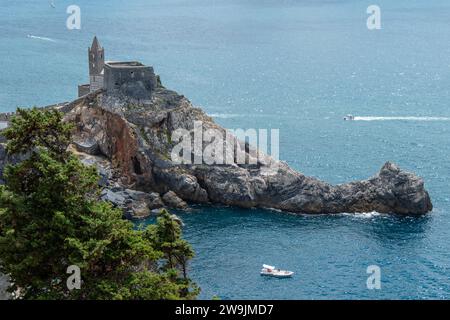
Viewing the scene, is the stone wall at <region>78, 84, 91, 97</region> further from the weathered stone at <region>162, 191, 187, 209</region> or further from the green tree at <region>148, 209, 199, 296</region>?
the green tree at <region>148, 209, 199, 296</region>

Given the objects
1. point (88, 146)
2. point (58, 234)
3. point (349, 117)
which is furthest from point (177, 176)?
point (349, 117)

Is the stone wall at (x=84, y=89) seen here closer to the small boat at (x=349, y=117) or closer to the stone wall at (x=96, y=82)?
the stone wall at (x=96, y=82)

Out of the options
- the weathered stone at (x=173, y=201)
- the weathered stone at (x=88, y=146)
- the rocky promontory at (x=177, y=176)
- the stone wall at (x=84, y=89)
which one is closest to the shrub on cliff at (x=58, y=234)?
the rocky promontory at (x=177, y=176)

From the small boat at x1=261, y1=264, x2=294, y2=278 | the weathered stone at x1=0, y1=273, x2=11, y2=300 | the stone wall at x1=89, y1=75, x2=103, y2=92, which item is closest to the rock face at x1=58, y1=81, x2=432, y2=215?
the stone wall at x1=89, y1=75, x2=103, y2=92

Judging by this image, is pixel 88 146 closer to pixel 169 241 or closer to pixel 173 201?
pixel 173 201

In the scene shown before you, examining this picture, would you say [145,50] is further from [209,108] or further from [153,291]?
[153,291]

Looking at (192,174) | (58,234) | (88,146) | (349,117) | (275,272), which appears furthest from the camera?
(349,117)
